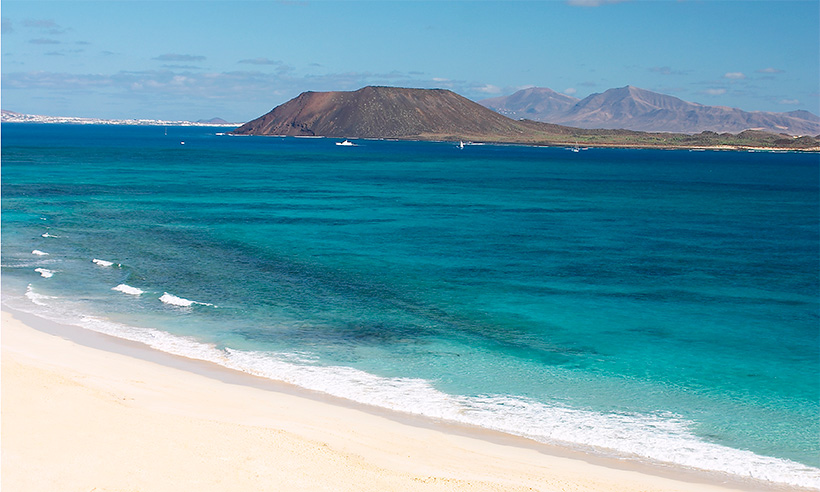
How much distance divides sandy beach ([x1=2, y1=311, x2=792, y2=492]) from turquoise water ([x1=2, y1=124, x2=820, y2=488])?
120 cm

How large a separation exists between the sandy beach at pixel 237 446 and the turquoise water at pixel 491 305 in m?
1.20

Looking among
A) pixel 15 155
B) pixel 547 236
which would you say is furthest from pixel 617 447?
pixel 15 155

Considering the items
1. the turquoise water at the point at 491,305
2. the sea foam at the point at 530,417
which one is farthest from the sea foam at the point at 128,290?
the sea foam at the point at 530,417

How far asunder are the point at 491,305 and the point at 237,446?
580 inches

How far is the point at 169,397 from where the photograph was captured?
55.6ft

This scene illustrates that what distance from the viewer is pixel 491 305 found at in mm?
26906

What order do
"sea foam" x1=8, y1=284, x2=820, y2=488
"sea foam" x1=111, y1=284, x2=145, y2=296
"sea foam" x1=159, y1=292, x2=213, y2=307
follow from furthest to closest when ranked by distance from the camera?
"sea foam" x1=111, y1=284, x2=145, y2=296 < "sea foam" x1=159, y1=292, x2=213, y2=307 < "sea foam" x1=8, y1=284, x2=820, y2=488

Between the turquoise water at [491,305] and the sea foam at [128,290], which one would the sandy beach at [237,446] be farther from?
the sea foam at [128,290]

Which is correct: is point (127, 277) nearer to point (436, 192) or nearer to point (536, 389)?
point (536, 389)

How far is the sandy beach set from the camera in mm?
12422

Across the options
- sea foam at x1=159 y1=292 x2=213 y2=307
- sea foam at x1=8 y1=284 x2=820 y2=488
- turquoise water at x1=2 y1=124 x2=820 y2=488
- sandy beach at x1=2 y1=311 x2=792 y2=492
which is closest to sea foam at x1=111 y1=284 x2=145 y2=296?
turquoise water at x1=2 y1=124 x2=820 y2=488

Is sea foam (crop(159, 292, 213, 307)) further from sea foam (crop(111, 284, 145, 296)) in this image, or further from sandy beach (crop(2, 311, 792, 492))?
sandy beach (crop(2, 311, 792, 492))

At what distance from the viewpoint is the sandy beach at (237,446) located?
12422mm

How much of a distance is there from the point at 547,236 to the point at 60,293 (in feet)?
90.5
